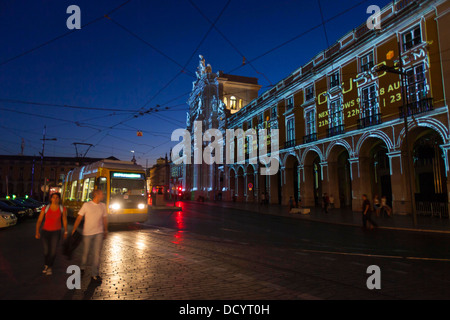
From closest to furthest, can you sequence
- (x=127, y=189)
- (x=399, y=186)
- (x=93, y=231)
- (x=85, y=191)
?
(x=93, y=231), (x=127, y=189), (x=85, y=191), (x=399, y=186)

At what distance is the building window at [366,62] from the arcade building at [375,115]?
3.1 inches

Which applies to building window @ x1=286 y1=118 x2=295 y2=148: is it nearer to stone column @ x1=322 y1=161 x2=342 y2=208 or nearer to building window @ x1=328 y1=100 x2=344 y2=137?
building window @ x1=328 y1=100 x2=344 y2=137

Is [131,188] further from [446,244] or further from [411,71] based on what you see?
[411,71]

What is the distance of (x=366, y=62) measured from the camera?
2441cm

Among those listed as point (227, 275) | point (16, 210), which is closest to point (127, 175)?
point (16, 210)

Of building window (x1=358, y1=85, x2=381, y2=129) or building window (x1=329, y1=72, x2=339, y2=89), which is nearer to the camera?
building window (x1=358, y1=85, x2=381, y2=129)

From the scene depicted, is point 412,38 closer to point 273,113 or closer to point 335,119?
point 335,119

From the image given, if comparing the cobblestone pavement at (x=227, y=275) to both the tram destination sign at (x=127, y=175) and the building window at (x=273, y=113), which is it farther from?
the building window at (x=273, y=113)

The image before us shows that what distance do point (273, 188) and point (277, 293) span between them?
110ft

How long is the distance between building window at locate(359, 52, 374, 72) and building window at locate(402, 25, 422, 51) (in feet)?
8.84

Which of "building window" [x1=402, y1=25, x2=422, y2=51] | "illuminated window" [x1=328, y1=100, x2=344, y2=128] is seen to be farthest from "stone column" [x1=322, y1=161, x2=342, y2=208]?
"building window" [x1=402, y1=25, x2=422, y2=51]

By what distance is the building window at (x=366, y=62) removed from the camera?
23625 mm

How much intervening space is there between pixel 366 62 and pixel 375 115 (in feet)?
14.9

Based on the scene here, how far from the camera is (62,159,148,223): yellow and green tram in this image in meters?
14.4
